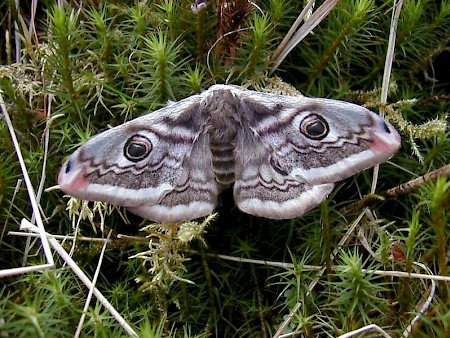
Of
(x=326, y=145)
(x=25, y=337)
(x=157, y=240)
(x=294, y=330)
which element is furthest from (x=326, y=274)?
(x=25, y=337)

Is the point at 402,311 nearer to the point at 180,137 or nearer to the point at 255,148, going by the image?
the point at 255,148

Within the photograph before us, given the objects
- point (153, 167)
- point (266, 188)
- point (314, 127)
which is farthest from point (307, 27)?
point (153, 167)

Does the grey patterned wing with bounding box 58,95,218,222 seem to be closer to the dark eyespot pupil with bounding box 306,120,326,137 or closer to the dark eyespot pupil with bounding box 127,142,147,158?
the dark eyespot pupil with bounding box 127,142,147,158

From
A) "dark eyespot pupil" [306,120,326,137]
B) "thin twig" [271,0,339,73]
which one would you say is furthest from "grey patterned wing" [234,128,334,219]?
"thin twig" [271,0,339,73]

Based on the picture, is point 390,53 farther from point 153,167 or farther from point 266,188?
point 153,167

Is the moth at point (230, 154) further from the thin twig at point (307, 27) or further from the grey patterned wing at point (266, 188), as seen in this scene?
the thin twig at point (307, 27)
